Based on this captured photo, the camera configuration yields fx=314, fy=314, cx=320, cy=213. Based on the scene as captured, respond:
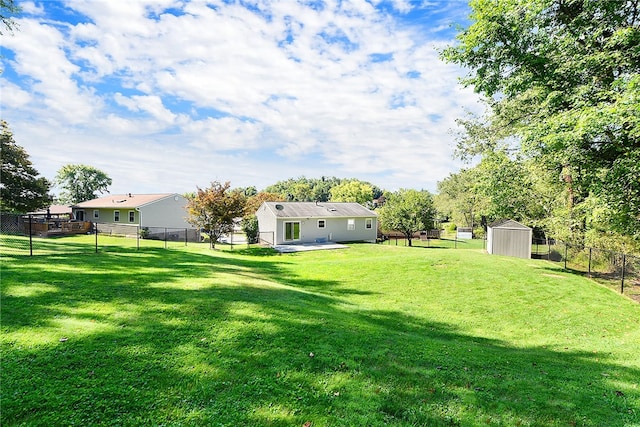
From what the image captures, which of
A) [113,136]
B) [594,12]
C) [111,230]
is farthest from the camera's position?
[111,230]

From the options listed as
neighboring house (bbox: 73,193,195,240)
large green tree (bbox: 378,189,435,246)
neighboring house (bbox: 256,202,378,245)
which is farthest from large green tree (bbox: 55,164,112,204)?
large green tree (bbox: 378,189,435,246)

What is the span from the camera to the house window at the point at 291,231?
2703 centimetres

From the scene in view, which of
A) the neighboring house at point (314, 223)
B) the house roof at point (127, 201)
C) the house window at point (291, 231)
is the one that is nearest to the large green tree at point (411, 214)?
the neighboring house at point (314, 223)

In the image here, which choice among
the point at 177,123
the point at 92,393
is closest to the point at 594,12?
the point at 92,393

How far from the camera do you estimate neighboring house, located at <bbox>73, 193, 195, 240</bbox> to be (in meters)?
28.6

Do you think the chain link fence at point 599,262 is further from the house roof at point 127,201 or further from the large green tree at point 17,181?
the large green tree at point 17,181

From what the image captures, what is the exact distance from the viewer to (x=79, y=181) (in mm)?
52781

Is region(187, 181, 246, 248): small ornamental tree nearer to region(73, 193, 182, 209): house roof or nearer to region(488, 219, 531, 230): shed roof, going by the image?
region(73, 193, 182, 209): house roof

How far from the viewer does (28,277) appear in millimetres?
7039

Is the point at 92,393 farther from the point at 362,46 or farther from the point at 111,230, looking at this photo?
the point at 111,230

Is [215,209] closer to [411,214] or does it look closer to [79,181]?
[411,214]

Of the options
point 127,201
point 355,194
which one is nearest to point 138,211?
point 127,201

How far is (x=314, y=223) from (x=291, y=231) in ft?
8.09

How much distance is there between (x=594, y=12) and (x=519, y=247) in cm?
1412
